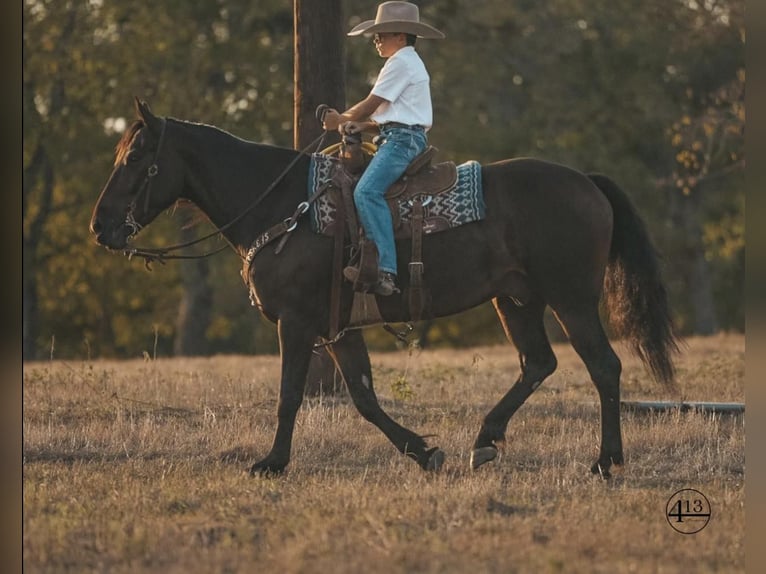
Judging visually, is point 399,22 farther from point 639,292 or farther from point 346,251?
point 639,292

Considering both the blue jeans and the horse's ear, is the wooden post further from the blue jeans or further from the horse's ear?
the blue jeans

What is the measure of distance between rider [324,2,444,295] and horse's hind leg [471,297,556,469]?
4.08ft

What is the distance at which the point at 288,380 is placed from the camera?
8859mm

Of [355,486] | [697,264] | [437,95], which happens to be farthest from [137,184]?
[697,264]

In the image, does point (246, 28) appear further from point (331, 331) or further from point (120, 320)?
point (331, 331)

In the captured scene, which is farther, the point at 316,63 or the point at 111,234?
the point at 316,63

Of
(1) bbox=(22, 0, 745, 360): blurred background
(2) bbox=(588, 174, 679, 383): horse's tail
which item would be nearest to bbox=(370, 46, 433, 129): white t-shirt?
(2) bbox=(588, 174, 679, 383): horse's tail

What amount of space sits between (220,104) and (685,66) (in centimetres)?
1028

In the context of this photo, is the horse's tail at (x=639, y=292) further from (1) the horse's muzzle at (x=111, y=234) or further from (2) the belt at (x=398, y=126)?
(1) the horse's muzzle at (x=111, y=234)

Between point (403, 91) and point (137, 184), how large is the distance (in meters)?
1.90

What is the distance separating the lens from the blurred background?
27547 mm

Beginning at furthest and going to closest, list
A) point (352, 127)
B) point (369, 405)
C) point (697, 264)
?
point (697, 264)
point (369, 405)
point (352, 127)

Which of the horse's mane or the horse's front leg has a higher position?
the horse's mane

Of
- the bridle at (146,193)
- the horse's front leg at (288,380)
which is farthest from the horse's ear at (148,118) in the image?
the horse's front leg at (288,380)
